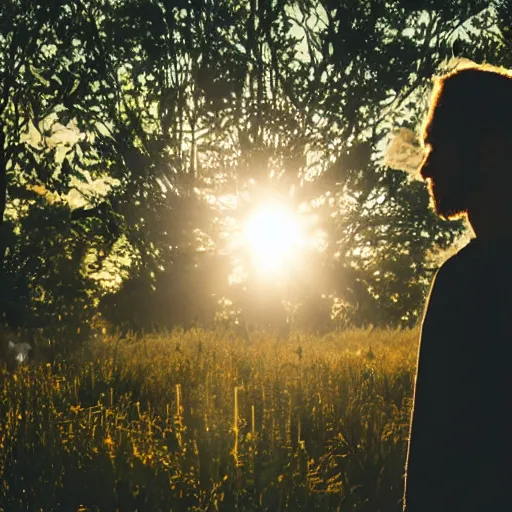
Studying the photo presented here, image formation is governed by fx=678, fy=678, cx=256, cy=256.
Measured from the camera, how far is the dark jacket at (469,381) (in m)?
1.60

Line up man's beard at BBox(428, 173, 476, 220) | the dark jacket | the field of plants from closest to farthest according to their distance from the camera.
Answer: the dark jacket, man's beard at BBox(428, 173, 476, 220), the field of plants

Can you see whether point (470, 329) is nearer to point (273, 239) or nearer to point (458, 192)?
point (458, 192)

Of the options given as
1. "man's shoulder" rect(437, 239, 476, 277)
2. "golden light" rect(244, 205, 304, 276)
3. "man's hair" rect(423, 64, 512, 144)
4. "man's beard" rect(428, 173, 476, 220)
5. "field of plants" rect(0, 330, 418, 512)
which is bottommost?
"field of plants" rect(0, 330, 418, 512)

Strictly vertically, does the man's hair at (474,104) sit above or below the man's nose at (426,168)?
above

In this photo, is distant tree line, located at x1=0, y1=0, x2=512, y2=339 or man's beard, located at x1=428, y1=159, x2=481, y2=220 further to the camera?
distant tree line, located at x1=0, y1=0, x2=512, y2=339

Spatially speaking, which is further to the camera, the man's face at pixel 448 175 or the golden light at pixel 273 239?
the golden light at pixel 273 239

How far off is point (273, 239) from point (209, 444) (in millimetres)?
15688

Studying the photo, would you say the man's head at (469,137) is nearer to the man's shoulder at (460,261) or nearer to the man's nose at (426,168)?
the man's nose at (426,168)

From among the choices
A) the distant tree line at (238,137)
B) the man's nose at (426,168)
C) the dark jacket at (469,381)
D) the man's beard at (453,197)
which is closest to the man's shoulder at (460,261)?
the dark jacket at (469,381)

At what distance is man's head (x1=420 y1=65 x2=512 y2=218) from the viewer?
1.67 m

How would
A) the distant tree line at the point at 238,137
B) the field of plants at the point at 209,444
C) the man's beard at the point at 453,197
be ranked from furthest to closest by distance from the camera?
the distant tree line at the point at 238,137 < the field of plants at the point at 209,444 < the man's beard at the point at 453,197

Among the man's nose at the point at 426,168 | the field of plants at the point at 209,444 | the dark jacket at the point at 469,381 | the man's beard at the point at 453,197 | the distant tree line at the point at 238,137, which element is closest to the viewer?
the dark jacket at the point at 469,381

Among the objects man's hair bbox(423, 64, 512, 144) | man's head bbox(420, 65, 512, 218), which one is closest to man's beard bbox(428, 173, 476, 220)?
man's head bbox(420, 65, 512, 218)

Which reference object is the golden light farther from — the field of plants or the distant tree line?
the field of plants
